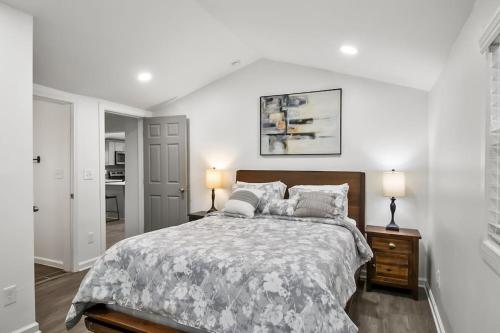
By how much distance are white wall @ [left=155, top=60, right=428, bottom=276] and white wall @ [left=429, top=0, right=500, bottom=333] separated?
70 centimetres

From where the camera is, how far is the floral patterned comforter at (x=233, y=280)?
63.1 inches

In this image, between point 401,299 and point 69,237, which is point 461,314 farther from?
point 69,237

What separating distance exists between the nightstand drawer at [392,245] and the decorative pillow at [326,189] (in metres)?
0.43

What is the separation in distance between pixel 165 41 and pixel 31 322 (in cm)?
279

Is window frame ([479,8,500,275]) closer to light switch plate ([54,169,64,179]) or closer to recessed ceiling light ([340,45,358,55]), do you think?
recessed ceiling light ([340,45,358,55])

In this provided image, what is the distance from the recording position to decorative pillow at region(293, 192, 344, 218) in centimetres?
307

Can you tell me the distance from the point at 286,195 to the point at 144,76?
233 cm

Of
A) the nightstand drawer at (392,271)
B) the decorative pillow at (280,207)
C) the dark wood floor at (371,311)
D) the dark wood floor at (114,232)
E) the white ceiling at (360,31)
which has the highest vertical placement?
the white ceiling at (360,31)

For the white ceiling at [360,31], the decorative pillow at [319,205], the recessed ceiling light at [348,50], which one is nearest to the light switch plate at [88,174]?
the white ceiling at [360,31]

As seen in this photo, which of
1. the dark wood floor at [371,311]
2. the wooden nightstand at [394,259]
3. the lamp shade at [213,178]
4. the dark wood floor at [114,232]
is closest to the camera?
the dark wood floor at [371,311]

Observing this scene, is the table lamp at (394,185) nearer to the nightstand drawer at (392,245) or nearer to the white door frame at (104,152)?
the nightstand drawer at (392,245)

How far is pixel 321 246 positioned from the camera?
2.16 meters

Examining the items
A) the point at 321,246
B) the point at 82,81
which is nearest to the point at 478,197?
the point at 321,246

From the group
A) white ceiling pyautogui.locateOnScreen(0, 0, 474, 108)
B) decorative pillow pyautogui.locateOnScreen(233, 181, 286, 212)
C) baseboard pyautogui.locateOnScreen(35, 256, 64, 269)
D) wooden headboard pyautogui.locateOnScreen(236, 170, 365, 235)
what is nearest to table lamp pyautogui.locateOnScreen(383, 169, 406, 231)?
wooden headboard pyautogui.locateOnScreen(236, 170, 365, 235)
